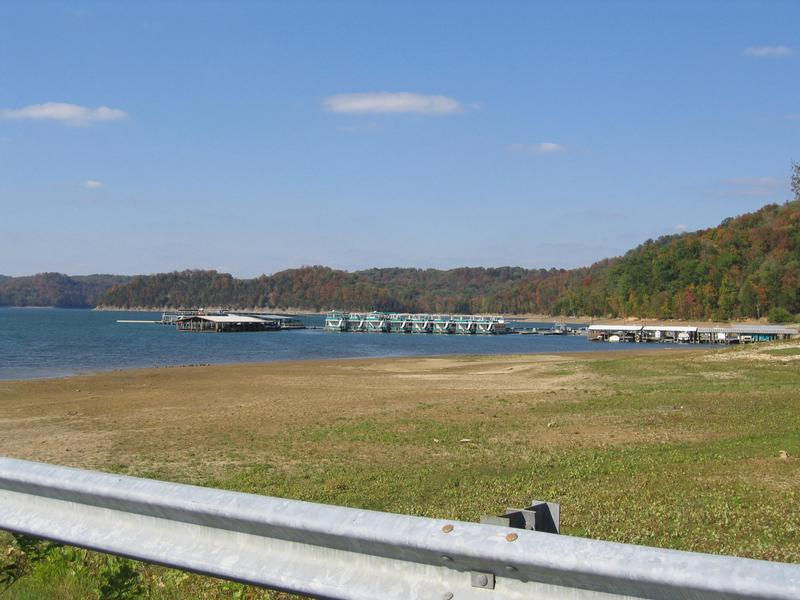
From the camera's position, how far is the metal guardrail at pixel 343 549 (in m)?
2.63

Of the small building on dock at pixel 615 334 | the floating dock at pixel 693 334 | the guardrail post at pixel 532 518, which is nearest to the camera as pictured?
the guardrail post at pixel 532 518

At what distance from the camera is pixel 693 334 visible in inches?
4911

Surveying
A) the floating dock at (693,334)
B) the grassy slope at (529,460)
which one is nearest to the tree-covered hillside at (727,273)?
the floating dock at (693,334)

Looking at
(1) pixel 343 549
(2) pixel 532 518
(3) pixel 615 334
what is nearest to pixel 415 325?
(3) pixel 615 334

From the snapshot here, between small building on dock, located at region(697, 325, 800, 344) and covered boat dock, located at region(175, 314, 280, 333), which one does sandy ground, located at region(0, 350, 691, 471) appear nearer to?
small building on dock, located at region(697, 325, 800, 344)

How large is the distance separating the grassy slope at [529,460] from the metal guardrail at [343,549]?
1.32 m

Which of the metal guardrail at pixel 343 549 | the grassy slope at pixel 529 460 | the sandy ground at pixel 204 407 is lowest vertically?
the sandy ground at pixel 204 407

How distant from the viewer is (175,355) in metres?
78.4

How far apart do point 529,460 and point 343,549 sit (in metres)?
11.9

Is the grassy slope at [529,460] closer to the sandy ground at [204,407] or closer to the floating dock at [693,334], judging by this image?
Result: the sandy ground at [204,407]

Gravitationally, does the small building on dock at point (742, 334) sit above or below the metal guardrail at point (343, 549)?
below

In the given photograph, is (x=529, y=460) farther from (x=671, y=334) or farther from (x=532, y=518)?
(x=671, y=334)

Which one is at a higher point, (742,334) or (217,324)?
(742,334)

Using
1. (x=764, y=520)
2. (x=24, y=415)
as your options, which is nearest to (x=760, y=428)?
(x=764, y=520)
